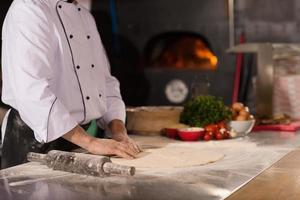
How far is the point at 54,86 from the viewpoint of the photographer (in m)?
1.95

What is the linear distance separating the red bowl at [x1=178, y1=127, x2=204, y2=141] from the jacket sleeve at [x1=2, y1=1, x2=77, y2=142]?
61 centimetres

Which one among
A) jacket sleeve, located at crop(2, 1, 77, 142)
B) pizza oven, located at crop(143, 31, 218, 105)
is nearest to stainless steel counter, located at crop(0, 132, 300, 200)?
jacket sleeve, located at crop(2, 1, 77, 142)

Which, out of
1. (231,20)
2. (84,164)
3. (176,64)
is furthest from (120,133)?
(176,64)

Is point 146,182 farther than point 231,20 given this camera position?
No

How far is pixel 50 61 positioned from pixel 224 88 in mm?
2433

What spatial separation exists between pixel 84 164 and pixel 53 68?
1.58 ft

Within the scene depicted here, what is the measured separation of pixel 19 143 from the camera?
6.59ft

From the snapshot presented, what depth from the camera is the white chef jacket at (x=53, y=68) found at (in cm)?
176

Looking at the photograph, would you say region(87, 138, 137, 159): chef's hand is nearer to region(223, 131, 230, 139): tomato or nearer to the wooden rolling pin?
the wooden rolling pin

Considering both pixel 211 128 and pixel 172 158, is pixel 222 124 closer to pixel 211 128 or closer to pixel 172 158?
pixel 211 128

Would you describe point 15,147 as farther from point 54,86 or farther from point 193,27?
point 193,27

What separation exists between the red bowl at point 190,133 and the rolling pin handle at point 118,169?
741 millimetres

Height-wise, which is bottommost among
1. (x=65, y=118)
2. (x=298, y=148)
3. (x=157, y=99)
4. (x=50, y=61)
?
(x=157, y=99)

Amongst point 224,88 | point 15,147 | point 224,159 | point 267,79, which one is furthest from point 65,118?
point 224,88
